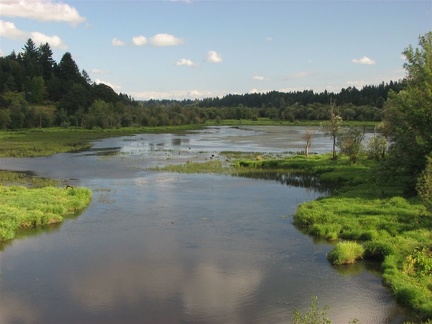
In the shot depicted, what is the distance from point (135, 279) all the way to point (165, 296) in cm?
245

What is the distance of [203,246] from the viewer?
2606cm

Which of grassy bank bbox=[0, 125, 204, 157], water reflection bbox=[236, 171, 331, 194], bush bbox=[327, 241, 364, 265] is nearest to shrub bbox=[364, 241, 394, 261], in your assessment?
bush bbox=[327, 241, 364, 265]

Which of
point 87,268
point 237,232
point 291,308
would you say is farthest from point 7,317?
point 237,232

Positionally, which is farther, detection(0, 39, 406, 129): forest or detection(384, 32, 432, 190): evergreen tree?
detection(0, 39, 406, 129): forest

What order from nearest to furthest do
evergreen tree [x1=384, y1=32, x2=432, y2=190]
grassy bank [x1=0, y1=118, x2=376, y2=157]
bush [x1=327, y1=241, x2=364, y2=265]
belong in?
bush [x1=327, y1=241, x2=364, y2=265] → evergreen tree [x1=384, y1=32, x2=432, y2=190] → grassy bank [x1=0, y1=118, x2=376, y2=157]

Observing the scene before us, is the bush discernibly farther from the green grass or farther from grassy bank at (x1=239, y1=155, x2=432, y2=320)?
the green grass

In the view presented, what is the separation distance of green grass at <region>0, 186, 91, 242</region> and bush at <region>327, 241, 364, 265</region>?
18.6 meters

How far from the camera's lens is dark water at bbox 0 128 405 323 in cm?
1822

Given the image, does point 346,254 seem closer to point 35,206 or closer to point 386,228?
point 386,228

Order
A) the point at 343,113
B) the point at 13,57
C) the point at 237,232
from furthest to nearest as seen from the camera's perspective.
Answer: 1. the point at 13,57
2. the point at 343,113
3. the point at 237,232

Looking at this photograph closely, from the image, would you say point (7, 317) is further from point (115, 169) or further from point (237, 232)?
point (115, 169)

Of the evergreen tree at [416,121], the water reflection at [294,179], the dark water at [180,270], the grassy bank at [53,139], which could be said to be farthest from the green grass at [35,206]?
the grassy bank at [53,139]

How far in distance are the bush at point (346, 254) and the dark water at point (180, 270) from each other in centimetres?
59

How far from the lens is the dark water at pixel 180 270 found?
18.2 m
